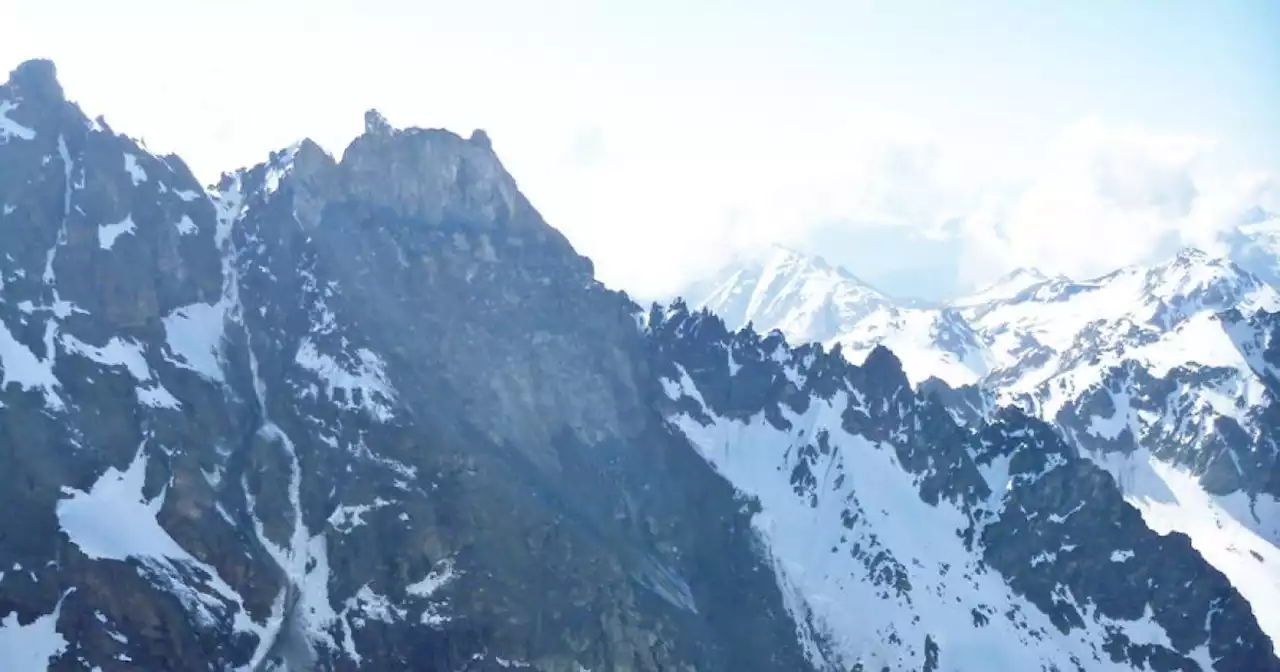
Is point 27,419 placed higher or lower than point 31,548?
higher

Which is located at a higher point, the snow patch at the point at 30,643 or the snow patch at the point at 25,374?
the snow patch at the point at 25,374

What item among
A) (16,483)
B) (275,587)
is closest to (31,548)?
(16,483)

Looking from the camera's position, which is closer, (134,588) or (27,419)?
(134,588)

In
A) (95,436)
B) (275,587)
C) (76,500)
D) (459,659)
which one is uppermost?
(95,436)

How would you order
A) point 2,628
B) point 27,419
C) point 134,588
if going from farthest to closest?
point 27,419 → point 134,588 → point 2,628

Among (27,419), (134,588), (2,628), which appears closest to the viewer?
(2,628)

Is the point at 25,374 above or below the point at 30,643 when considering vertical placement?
above

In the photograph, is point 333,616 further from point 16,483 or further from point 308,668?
point 16,483

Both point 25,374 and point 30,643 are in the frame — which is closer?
point 30,643

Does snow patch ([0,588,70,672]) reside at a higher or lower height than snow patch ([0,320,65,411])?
lower

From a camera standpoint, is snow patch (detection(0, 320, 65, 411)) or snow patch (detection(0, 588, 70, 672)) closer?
snow patch (detection(0, 588, 70, 672))

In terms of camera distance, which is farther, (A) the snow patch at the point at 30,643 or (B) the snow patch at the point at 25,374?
(B) the snow patch at the point at 25,374
